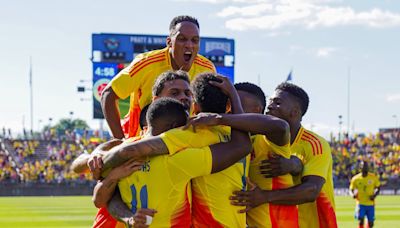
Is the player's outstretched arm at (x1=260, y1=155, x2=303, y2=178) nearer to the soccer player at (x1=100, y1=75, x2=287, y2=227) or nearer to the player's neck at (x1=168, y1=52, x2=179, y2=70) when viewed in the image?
the soccer player at (x1=100, y1=75, x2=287, y2=227)

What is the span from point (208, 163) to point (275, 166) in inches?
30.1

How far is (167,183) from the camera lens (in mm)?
4164

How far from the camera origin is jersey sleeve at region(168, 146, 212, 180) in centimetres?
413

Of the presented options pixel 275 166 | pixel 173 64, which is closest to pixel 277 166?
pixel 275 166

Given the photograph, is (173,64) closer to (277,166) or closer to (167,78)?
(167,78)

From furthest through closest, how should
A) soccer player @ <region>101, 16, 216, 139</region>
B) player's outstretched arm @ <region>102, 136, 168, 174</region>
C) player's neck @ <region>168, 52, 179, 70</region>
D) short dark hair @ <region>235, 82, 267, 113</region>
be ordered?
player's neck @ <region>168, 52, 179, 70</region>, soccer player @ <region>101, 16, 216, 139</region>, short dark hair @ <region>235, 82, 267, 113</region>, player's outstretched arm @ <region>102, 136, 168, 174</region>

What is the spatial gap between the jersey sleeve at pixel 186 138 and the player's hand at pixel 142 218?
381mm

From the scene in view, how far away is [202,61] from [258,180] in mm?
1709

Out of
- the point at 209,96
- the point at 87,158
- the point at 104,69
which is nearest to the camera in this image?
the point at 209,96

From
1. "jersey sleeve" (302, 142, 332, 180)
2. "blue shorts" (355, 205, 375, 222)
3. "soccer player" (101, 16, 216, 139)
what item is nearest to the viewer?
"jersey sleeve" (302, 142, 332, 180)

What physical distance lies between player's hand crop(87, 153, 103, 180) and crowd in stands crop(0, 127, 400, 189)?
116ft

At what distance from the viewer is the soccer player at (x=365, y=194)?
17688mm

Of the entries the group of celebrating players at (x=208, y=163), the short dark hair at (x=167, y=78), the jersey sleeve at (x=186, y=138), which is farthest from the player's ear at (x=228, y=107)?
the short dark hair at (x=167, y=78)

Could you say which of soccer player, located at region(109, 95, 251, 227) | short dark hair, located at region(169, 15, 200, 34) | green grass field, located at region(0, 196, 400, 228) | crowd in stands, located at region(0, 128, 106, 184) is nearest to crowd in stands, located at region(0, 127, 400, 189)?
crowd in stands, located at region(0, 128, 106, 184)
